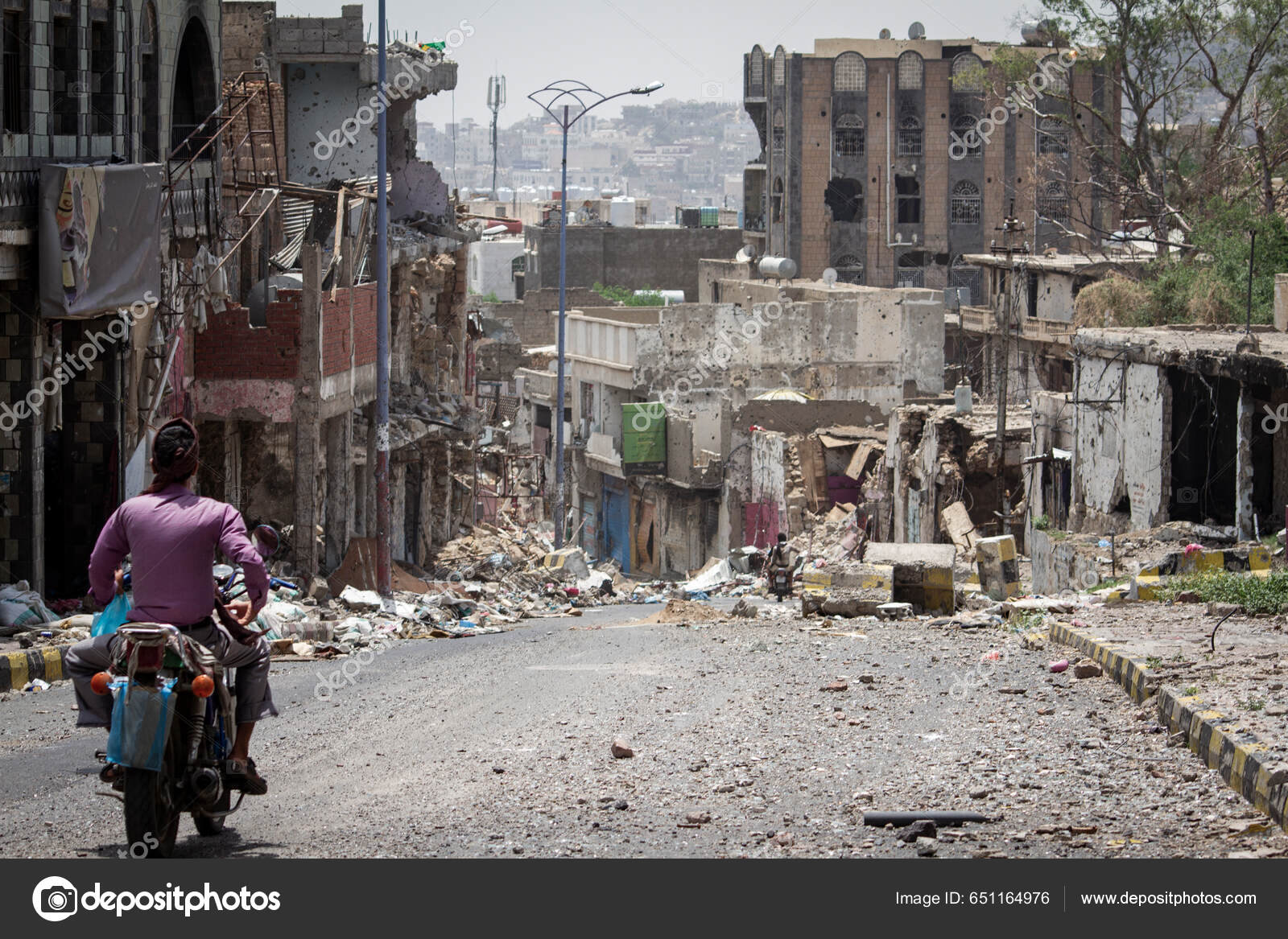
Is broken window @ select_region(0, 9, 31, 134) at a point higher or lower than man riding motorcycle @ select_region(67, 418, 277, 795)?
higher

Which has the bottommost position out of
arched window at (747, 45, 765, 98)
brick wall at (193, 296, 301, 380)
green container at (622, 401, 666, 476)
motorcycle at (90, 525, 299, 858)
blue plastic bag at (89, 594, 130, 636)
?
green container at (622, 401, 666, 476)

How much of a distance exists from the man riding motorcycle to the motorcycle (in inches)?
4.9

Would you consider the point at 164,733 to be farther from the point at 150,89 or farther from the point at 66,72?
the point at 150,89

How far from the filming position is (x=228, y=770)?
695 cm

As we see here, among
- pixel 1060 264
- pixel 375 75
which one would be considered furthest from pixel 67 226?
pixel 1060 264

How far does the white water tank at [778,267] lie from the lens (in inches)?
2442

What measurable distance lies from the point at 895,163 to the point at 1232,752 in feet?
247

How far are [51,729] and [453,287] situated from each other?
28.0m

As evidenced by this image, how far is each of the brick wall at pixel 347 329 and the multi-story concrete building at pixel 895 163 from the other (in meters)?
56.4

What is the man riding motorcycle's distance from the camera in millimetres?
6770

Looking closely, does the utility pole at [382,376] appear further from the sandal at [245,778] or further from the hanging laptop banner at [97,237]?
the sandal at [245,778]

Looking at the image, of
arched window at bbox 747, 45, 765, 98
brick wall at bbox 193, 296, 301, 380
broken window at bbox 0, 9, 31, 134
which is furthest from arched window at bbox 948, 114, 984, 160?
broken window at bbox 0, 9, 31, 134

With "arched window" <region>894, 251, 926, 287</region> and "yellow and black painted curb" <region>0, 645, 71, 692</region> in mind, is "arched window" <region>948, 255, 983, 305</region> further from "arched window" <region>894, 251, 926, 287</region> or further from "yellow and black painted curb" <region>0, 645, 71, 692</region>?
"yellow and black painted curb" <region>0, 645, 71, 692</region>

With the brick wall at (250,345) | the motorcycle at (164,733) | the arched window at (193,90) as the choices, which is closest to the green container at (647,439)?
the arched window at (193,90)
